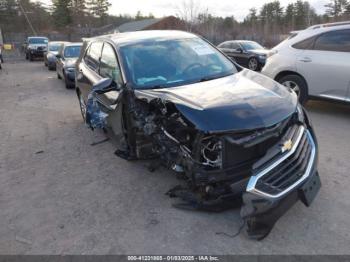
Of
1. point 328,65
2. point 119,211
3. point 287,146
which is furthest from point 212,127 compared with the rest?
point 328,65

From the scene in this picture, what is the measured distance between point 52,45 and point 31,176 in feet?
55.0

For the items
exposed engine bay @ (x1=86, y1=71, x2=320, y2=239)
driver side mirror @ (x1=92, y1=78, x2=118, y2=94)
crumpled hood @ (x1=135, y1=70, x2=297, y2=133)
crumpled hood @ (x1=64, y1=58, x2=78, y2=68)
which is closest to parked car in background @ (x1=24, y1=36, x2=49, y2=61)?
crumpled hood @ (x1=64, y1=58, x2=78, y2=68)

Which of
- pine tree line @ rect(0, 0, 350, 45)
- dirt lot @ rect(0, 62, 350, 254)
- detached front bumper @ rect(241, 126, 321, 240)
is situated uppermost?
pine tree line @ rect(0, 0, 350, 45)

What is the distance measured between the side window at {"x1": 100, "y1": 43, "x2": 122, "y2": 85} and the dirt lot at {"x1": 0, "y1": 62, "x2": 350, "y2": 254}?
1.21 meters

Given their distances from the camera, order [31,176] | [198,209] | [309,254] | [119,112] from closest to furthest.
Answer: [309,254]
[198,209]
[119,112]
[31,176]

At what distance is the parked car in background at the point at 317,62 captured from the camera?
5.99 metres

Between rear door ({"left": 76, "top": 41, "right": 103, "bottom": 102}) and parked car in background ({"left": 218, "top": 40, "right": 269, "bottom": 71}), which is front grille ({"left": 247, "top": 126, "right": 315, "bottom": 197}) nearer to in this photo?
rear door ({"left": 76, "top": 41, "right": 103, "bottom": 102})

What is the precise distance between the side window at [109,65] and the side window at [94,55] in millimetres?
298

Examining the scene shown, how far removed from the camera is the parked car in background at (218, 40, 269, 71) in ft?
46.5

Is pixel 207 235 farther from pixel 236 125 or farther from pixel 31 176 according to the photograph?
pixel 31 176

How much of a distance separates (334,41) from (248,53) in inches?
343

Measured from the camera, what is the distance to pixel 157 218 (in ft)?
10.9

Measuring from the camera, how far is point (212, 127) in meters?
2.90

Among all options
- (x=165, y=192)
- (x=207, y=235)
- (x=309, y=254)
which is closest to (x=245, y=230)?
(x=207, y=235)
